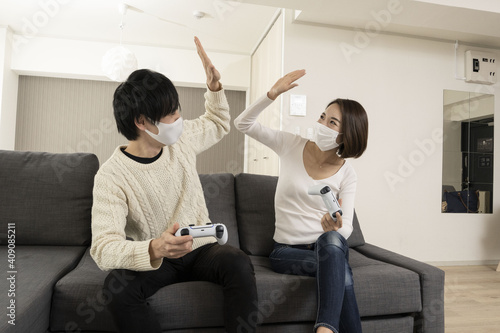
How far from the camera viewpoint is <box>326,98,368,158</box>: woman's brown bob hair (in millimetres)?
1522

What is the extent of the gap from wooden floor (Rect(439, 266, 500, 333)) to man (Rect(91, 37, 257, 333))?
1303 mm

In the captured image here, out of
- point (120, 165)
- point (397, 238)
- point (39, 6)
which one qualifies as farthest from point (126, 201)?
point (39, 6)

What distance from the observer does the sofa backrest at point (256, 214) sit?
1.72 meters

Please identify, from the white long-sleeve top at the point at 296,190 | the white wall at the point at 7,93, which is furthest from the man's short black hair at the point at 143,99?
the white wall at the point at 7,93

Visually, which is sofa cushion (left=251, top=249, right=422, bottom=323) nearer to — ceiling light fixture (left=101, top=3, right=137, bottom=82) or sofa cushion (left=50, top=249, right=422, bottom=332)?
sofa cushion (left=50, top=249, right=422, bottom=332)

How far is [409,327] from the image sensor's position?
139cm

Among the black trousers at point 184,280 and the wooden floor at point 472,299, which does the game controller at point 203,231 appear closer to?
→ the black trousers at point 184,280

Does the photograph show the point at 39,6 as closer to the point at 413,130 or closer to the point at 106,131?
the point at 106,131

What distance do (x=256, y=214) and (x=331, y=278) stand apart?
63 centimetres

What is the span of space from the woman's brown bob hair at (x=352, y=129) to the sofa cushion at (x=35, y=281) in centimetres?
119

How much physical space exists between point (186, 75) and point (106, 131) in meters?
1.33

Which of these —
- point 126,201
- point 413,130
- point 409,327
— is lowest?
point 409,327

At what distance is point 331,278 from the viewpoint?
1.20m

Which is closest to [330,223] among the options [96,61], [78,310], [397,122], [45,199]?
[78,310]
